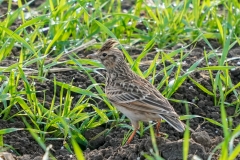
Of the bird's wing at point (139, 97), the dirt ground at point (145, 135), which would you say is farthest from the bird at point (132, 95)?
the dirt ground at point (145, 135)

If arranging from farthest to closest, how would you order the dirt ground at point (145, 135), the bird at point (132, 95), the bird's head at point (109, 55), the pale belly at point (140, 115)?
the bird's head at point (109, 55), the pale belly at point (140, 115), the bird at point (132, 95), the dirt ground at point (145, 135)

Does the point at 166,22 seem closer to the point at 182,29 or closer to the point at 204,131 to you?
the point at 182,29

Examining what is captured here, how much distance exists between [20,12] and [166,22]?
169 cm

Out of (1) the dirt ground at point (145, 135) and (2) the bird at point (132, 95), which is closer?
(1) the dirt ground at point (145, 135)

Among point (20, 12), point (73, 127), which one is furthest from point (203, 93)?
point (20, 12)

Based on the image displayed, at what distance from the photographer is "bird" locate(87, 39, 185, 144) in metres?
6.64

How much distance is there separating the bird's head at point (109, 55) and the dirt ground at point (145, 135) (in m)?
0.41

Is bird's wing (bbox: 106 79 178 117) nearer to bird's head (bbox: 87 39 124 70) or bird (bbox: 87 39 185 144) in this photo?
bird (bbox: 87 39 185 144)

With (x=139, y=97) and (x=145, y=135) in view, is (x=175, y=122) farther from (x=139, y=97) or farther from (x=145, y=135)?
(x=145, y=135)

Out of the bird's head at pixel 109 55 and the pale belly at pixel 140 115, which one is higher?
the bird's head at pixel 109 55

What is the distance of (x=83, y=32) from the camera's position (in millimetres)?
8945

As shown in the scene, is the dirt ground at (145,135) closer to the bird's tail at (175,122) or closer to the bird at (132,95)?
the bird's tail at (175,122)

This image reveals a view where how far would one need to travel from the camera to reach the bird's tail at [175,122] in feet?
20.7

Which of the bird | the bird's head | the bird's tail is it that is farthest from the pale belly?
the bird's head
